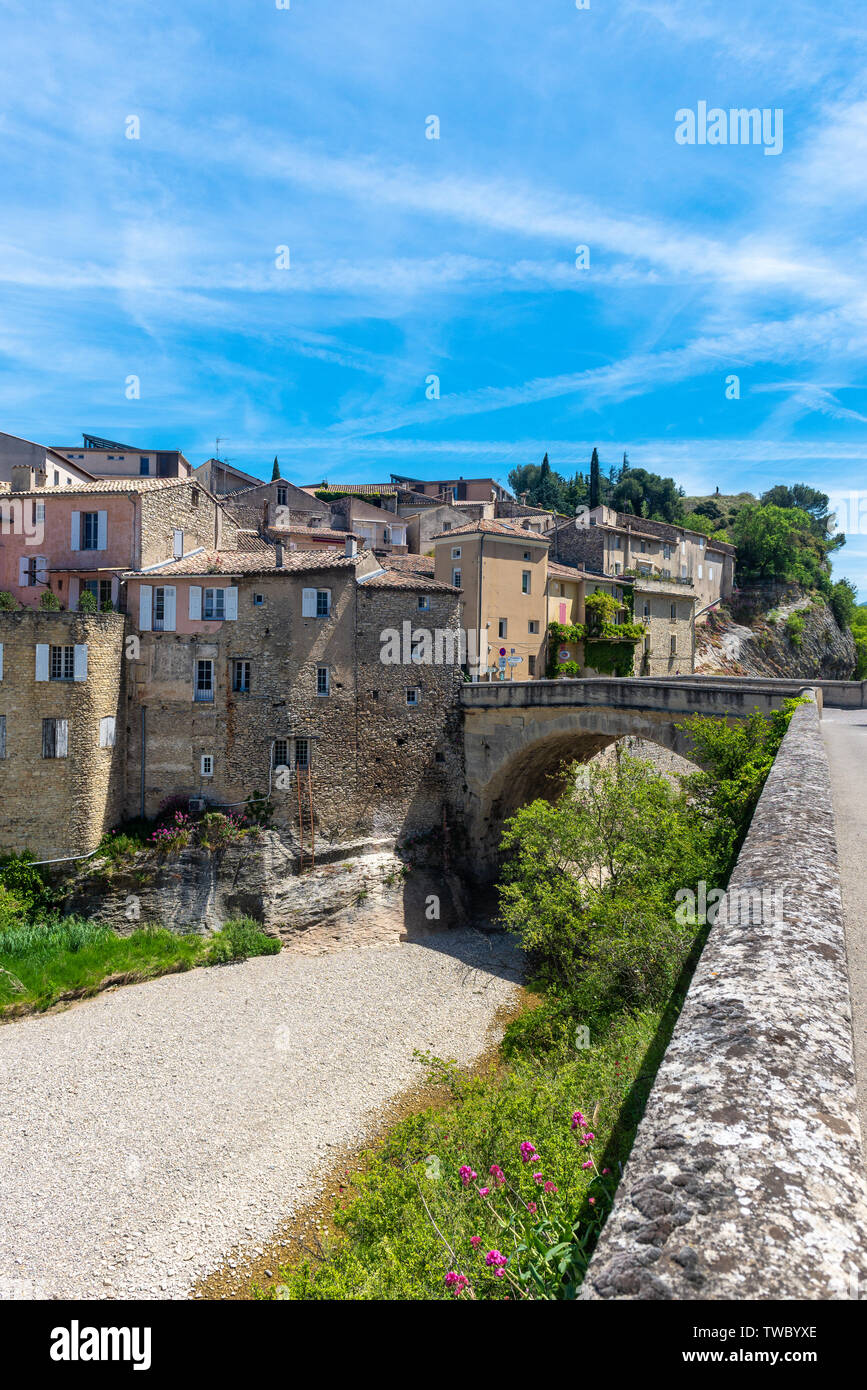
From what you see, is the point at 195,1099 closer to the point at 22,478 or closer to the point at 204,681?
the point at 204,681

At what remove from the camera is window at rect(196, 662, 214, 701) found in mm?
32281

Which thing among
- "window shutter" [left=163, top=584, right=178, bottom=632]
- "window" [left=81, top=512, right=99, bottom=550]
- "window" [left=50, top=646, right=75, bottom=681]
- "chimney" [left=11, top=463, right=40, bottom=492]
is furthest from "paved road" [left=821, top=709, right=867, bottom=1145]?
"chimney" [left=11, top=463, right=40, bottom=492]

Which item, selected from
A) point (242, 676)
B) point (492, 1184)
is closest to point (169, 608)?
point (242, 676)

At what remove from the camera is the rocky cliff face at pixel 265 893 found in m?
30.0

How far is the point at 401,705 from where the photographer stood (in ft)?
114

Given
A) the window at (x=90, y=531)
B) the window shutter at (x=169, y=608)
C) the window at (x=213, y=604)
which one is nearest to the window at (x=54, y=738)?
the window shutter at (x=169, y=608)

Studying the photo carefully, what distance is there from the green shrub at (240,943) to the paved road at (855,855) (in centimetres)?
2269

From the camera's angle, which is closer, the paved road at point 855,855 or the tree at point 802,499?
the paved road at point 855,855

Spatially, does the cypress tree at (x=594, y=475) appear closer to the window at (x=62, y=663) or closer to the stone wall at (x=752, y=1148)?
the window at (x=62, y=663)

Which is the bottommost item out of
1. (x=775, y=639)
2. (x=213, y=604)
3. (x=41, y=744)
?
(x=41, y=744)

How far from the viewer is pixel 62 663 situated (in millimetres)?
29562

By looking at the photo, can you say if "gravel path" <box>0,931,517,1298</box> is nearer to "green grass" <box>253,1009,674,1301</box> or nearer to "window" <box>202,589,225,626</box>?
"green grass" <box>253,1009,674,1301</box>

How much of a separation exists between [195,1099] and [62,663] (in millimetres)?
18144
